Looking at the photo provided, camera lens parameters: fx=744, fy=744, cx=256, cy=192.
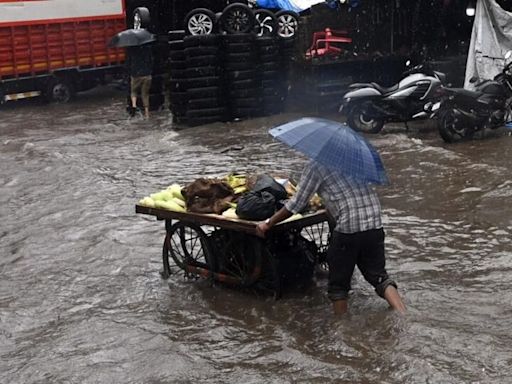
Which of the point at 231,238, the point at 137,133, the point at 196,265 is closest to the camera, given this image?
the point at 231,238

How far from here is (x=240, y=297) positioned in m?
6.53

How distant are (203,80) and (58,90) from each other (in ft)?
22.8

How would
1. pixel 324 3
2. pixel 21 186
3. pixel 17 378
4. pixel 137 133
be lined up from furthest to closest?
pixel 324 3 < pixel 137 133 < pixel 21 186 < pixel 17 378

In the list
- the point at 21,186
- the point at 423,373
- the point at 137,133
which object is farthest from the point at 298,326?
the point at 137,133

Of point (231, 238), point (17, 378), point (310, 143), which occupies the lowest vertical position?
point (17, 378)

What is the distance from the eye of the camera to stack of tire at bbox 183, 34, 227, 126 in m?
14.6

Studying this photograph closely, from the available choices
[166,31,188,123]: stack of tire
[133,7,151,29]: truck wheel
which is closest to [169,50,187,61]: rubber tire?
[166,31,188,123]: stack of tire

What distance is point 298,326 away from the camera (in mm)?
5910

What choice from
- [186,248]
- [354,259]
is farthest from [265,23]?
[354,259]

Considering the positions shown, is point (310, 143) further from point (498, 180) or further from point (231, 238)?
point (498, 180)

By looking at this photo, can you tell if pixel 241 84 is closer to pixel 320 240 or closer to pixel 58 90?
pixel 58 90

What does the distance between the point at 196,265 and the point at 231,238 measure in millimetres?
658

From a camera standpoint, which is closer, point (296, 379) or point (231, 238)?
point (296, 379)

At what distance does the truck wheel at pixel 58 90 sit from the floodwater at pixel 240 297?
864 cm
